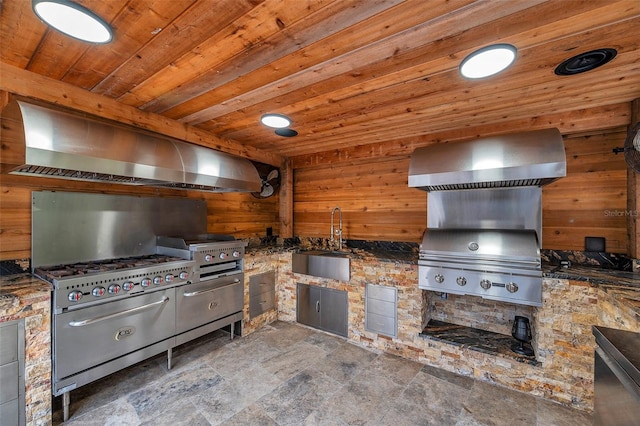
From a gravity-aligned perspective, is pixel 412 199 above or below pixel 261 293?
above

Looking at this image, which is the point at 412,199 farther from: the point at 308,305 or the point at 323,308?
the point at 308,305

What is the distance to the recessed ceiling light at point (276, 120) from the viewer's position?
2.51m

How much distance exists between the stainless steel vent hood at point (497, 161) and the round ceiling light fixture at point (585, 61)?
1.72 feet

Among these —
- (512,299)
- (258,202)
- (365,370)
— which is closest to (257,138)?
(258,202)

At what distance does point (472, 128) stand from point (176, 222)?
346 cm

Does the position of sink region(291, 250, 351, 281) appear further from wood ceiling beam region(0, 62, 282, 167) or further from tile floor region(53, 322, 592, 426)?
wood ceiling beam region(0, 62, 282, 167)

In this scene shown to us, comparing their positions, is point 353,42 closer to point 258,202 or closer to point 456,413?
point 456,413

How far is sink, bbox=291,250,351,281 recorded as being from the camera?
3062 millimetres

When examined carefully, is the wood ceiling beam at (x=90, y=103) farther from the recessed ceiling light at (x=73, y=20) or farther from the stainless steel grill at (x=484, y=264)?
the stainless steel grill at (x=484, y=264)

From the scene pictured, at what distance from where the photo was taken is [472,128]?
9.25ft

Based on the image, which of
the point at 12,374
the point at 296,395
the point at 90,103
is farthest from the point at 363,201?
the point at 12,374

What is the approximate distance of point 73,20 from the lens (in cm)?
130

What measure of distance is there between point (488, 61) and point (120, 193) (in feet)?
10.8

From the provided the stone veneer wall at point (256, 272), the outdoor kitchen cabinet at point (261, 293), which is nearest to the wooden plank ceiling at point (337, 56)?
the stone veneer wall at point (256, 272)
